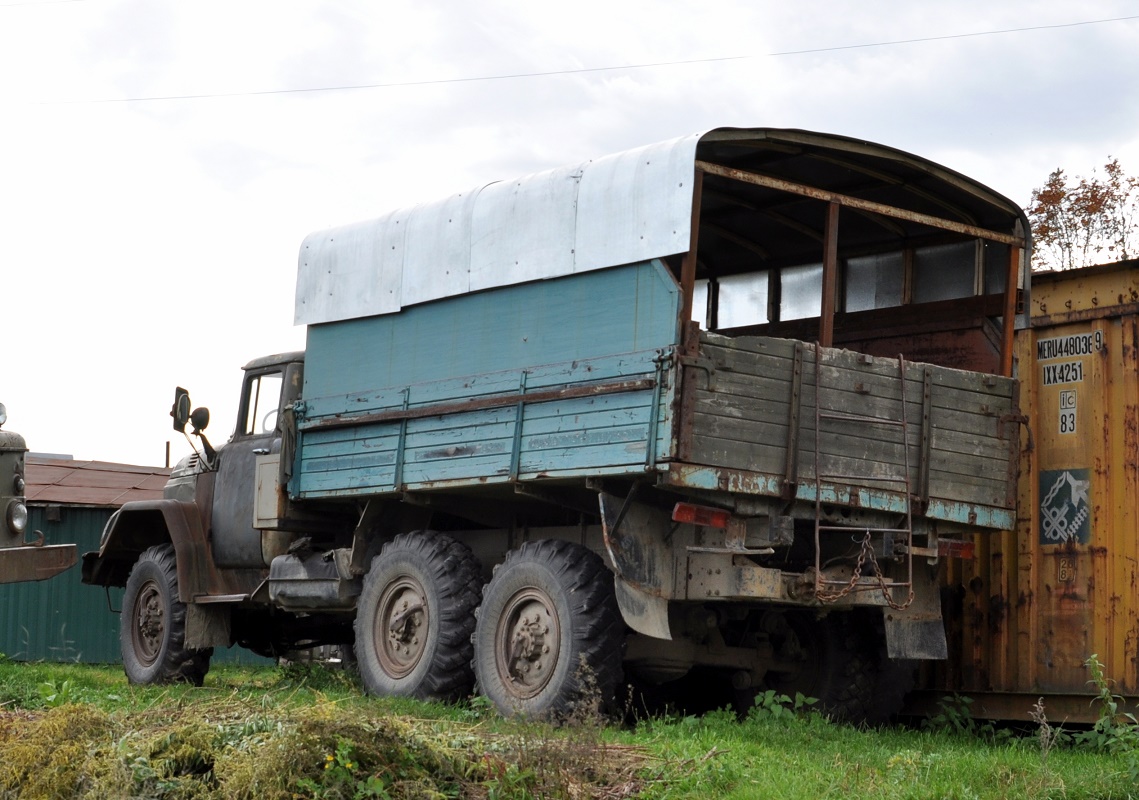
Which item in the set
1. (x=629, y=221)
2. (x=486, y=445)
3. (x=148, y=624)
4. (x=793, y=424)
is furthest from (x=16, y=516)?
(x=793, y=424)

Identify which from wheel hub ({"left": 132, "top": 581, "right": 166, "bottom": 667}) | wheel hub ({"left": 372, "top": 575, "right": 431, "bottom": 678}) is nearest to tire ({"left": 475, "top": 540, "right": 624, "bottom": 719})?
wheel hub ({"left": 372, "top": 575, "right": 431, "bottom": 678})

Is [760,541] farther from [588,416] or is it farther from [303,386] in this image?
[303,386]

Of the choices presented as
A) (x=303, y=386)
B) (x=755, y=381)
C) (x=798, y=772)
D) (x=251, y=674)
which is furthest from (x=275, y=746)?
(x=251, y=674)

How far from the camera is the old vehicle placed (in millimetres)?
13047

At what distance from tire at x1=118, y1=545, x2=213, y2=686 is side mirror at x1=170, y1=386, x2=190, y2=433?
1350mm

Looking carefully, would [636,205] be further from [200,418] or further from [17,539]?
[17,539]

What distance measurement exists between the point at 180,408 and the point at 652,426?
5851 millimetres

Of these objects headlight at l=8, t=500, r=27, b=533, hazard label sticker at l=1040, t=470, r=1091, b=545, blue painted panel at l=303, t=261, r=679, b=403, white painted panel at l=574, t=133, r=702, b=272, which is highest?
white painted panel at l=574, t=133, r=702, b=272

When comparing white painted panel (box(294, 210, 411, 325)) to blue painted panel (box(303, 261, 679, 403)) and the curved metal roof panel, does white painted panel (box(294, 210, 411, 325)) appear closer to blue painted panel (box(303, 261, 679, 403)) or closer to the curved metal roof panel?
the curved metal roof panel

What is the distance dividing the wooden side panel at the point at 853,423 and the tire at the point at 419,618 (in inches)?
102

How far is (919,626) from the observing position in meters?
10.2

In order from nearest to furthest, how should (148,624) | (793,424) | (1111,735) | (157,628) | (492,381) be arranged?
1. (1111,735)
2. (793,424)
3. (492,381)
4. (157,628)
5. (148,624)

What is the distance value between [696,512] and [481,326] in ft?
7.66

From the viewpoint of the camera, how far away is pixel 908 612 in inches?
402
